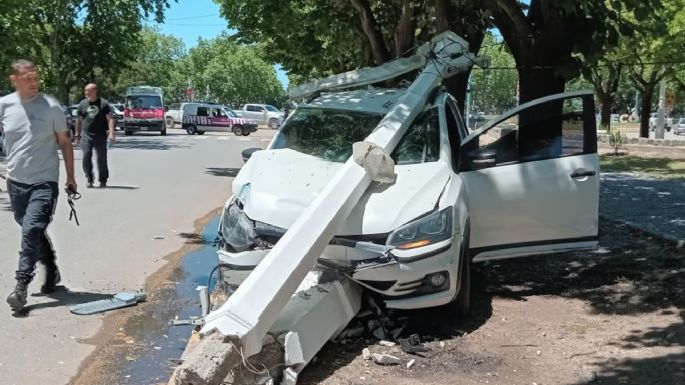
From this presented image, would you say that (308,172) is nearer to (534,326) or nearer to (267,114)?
(534,326)

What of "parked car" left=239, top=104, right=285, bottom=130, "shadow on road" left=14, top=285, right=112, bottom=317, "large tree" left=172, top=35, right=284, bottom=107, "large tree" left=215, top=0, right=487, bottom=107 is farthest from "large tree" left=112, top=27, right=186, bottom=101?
"shadow on road" left=14, top=285, right=112, bottom=317

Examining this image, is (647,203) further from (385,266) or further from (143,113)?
(143,113)

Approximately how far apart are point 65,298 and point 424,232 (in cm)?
320

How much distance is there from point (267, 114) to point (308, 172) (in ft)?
169

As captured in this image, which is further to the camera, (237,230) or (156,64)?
(156,64)

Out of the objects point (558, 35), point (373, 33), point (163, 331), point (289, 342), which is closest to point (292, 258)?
point (289, 342)

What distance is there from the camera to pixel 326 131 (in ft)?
21.8

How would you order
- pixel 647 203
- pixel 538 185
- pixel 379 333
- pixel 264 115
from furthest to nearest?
pixel 264 115 < pixel 647 203 < pixel 538 185 < pixel 379 333

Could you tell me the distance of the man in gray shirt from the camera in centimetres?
568

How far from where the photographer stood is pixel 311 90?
26.7 ft

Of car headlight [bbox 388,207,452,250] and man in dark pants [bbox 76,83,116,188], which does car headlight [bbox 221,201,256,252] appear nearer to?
car headlight [bbox 388,207,452,250]

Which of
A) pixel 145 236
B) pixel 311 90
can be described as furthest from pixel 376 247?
pixel 145 236

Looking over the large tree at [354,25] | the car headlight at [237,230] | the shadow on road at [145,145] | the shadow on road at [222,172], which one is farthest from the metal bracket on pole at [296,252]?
the shadow on road at [145,145]

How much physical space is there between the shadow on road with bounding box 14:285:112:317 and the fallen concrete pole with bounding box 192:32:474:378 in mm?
2450
